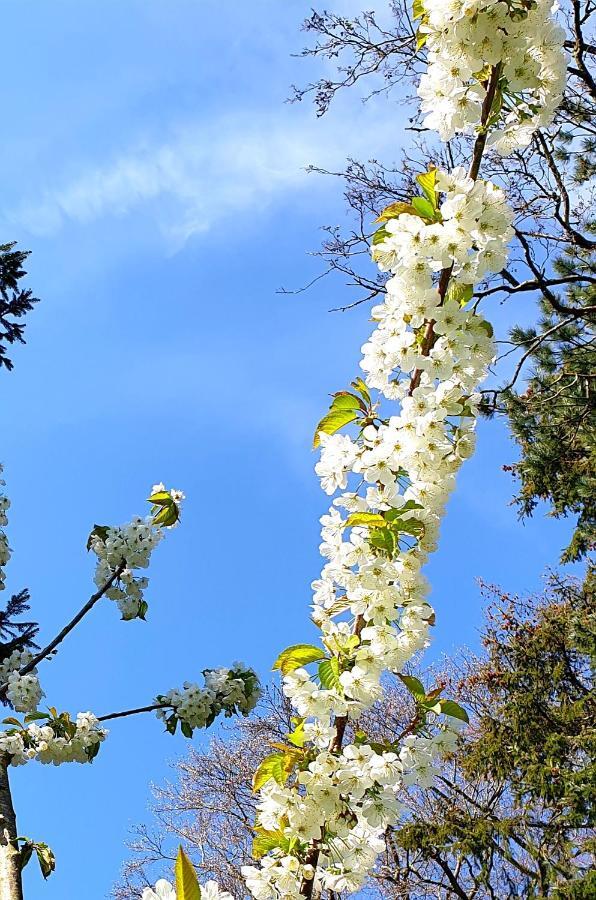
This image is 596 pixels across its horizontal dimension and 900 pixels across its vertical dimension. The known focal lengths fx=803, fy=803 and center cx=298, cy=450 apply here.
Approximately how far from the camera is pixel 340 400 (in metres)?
1.64

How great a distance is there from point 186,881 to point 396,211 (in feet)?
4.19

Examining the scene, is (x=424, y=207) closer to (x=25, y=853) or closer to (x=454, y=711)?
(x=454, y=711)

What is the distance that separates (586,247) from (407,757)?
19.6ft

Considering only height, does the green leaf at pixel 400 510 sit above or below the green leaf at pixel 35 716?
below

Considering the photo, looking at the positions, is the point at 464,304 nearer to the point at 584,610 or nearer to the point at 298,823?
the point at 298,823

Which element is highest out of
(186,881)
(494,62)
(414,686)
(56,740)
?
(494,62)

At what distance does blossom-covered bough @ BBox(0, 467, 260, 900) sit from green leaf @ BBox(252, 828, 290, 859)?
70.3 inches

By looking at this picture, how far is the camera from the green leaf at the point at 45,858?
8.64 ft

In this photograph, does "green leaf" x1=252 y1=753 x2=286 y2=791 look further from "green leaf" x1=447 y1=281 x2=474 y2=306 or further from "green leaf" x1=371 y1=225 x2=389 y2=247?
"green leaf" x1=371 y1=225 x2=389 y2=247

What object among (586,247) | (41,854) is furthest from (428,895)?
(41,854)

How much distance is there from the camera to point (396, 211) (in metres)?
1.66

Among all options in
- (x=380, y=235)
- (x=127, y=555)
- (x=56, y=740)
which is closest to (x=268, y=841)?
(x=380, y=235)

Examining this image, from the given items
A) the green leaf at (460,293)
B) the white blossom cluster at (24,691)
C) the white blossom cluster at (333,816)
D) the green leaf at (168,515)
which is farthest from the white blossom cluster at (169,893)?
the white blossom cluster at (24,691)

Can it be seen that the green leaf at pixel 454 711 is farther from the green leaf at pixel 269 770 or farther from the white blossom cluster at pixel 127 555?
the white blossom cluster at pixel 127 555
